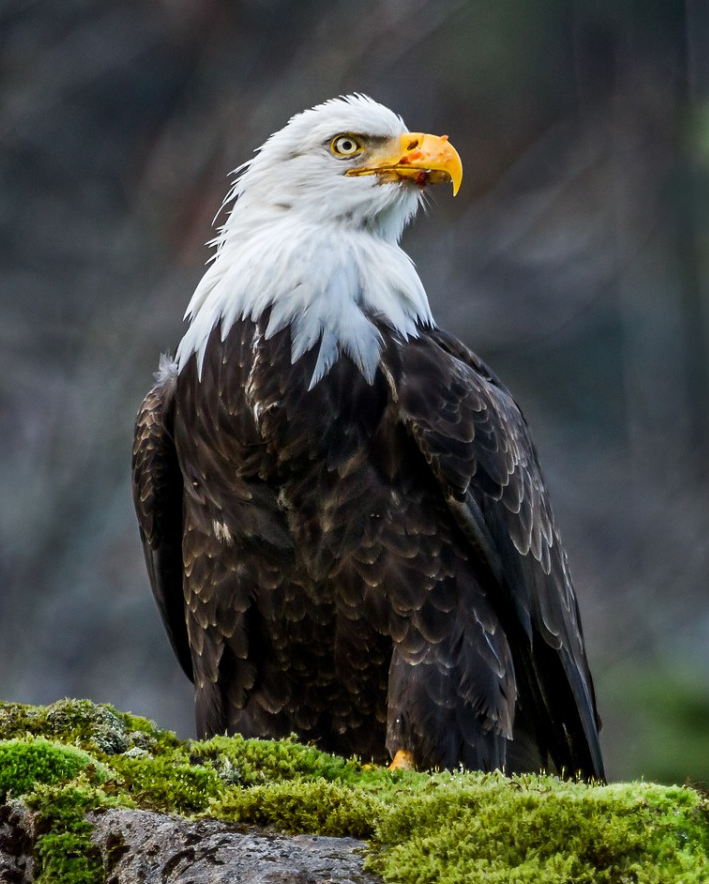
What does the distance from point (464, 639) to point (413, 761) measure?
441mm

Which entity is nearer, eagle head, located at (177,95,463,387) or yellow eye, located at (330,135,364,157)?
eagle head, located at (177,95,463,387)

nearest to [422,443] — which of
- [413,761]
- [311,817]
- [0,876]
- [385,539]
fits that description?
[385,539]

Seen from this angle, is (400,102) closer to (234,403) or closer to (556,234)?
(556,234)

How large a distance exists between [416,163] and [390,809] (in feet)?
9.77

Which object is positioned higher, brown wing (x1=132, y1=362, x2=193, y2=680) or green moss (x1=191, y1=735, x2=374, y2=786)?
brown wing (x1=132, y1=362, x2=193, y2=680)

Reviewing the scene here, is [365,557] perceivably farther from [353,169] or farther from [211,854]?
[211,854]

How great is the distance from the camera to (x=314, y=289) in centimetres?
493

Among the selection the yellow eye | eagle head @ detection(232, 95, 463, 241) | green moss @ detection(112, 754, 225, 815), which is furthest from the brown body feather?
green moss @ detection(112, 754, 225, 815)

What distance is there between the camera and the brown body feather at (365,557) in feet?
15.1

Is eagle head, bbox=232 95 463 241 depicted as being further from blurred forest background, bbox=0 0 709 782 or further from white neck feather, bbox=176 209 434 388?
blurred forest background, bbox=0 0 709 782

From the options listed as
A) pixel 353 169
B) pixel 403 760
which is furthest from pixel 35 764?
pixel 353 169

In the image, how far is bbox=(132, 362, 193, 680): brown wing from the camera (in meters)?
5.18

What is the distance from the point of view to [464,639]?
4.63 metres

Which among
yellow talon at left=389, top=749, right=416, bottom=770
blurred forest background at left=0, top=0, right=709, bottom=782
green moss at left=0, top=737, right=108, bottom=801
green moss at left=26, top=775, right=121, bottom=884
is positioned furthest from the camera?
blurred forest background at left=0, top=0, right=709, bottom=782
